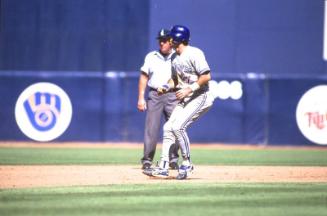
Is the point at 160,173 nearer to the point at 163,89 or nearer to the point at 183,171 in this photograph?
the point at 183,171

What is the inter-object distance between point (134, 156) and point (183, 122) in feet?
13.5

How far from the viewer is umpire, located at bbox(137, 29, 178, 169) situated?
10656mm

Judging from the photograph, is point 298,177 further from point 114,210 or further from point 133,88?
point 133,88

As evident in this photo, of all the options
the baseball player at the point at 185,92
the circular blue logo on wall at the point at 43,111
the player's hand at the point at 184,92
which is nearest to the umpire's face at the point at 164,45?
the baseball player at the point at 185,92

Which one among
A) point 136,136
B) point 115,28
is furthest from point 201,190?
point 115,28

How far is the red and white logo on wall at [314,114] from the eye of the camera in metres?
15.3

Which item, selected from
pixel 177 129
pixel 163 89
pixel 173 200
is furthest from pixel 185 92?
pixel 173 200

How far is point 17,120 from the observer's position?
15281 mm

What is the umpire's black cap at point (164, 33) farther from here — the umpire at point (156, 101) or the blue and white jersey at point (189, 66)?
the blue and white jersey at point (189, 66)

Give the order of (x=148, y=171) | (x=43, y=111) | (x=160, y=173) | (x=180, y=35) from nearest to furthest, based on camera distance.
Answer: (x=180, y=35) → (x=160, y=173) → (x=148, y=171) → (x=43, y=111)

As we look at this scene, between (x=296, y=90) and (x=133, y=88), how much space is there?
3.05 metres

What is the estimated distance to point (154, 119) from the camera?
10.7 metres

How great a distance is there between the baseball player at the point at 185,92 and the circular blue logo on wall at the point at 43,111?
5.88 m

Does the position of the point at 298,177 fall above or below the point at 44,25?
below
